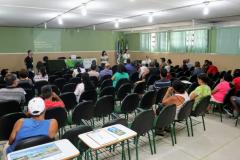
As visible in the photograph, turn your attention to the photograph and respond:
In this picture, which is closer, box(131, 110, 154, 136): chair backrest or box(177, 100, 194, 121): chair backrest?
box(131, 110, 154, 136): chair backrest

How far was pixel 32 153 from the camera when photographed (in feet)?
6.40

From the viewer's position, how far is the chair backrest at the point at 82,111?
3.66 metres

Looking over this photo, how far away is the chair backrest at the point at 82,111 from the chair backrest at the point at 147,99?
1.19 metres

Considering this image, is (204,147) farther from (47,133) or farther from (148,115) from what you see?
(47,133)

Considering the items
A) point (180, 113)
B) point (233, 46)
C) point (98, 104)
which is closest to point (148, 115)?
point (180, 113)

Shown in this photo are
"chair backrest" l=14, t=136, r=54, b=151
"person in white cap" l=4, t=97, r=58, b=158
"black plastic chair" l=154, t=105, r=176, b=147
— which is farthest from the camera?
"black plastic chair" l=154, t=105, r=176, b=147

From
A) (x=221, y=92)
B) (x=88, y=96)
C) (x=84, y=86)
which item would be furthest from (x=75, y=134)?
(x=221, y=92)

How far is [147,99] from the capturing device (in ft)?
14.9

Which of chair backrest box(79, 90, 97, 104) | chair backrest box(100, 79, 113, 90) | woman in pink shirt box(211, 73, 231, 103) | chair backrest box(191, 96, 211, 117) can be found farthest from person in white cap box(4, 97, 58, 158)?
woman in pink shirt box(211, 73, 231, 103)

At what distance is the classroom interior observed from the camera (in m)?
3.66

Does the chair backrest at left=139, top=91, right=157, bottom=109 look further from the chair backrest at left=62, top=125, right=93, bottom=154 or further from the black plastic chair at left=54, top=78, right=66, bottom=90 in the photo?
the black plastic chair at left=54, top=78, right=66, bottom=90

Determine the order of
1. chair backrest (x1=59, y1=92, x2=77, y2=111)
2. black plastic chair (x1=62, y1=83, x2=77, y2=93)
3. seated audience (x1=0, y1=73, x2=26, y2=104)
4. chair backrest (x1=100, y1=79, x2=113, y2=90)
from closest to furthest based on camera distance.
→ 1. seated audience (x1=0, y1=73, x2=26, y2=104)
2. chair backrest (x1=59, y1=92, x2=77, y2=111)
3. black plastic chair (x1=62, y1=83, x2=77, y2=93)
4. chair backrest (x1=100, y1=79, x2=113, y2=90)

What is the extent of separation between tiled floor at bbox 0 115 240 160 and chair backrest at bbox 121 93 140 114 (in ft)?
2.39

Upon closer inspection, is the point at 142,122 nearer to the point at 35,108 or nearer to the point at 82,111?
the point at 82,111
